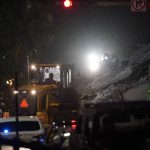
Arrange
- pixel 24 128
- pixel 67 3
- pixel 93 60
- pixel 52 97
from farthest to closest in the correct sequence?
1. pixel 93 60
2. pixel 52 97
3. pixel 67 3
4. pixel 24 128

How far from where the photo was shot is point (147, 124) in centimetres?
1112

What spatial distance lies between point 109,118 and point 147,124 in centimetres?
71

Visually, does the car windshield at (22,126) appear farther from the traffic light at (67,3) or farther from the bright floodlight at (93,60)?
the bright floodlight at (93,60)

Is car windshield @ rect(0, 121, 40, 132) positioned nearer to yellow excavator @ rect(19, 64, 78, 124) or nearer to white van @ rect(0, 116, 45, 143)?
white van @ rect(0, 116, 45, 143)

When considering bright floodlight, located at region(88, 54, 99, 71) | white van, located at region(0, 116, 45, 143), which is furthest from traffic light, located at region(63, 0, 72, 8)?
bright floodlight, located at region(88, 54, 99, 71)

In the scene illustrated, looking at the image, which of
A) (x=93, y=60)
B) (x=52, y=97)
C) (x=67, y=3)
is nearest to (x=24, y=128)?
(x=67, y=3)

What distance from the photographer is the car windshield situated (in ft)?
67.9

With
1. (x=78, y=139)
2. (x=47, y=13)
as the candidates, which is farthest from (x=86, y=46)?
(x=78, y=139)

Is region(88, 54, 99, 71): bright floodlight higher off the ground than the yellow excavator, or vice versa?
region(88, 54, 99, 71): bright floodlight

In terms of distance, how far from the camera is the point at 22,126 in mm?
20969

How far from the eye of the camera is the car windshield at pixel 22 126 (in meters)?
20.7

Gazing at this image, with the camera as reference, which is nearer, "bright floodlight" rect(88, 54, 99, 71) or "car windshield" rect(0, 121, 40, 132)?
"car windshield" rect(0, 121, 40, 132)

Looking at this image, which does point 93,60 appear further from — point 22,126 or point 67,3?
point 22,126

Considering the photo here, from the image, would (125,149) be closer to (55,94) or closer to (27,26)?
(27,26)
